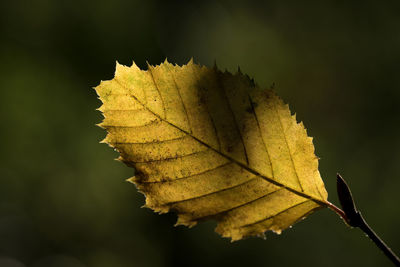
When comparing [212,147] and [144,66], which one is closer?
[212,147]

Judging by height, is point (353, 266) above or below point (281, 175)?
below

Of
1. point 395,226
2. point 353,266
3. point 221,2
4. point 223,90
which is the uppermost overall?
point 221,2

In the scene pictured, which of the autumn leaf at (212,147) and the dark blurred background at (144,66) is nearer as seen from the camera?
the autumn leaf at (212,147)

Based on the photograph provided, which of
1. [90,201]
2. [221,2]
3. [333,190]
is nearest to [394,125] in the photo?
[333,190]

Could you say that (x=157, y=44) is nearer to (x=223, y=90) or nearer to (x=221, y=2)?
(x=221, y=2)

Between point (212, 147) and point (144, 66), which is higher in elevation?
point (144, 66)
